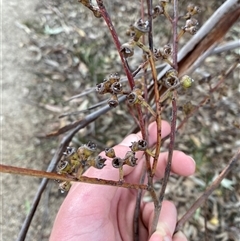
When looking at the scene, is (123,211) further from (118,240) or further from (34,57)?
(34,57)

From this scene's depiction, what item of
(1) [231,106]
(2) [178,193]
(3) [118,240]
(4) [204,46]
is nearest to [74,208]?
(3) [118,240]

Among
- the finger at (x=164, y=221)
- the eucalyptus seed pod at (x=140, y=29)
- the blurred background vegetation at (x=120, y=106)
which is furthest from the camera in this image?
the blurred background vegetation at (x=120, y=106)

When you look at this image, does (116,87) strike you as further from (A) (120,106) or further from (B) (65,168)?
(A) (120,106)

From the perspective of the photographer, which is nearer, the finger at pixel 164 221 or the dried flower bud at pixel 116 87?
the dried flower bud at pixel 116 87

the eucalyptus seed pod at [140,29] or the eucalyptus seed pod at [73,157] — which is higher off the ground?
the eucalyptus seed pod at [140,29]

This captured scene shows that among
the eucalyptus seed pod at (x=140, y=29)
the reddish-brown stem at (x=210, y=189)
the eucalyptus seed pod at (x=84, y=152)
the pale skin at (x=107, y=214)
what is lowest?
the pale skin at (x=107, y=214)

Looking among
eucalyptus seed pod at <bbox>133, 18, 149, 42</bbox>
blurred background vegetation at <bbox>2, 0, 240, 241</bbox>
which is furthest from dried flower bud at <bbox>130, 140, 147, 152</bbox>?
blurred background vegetation at <bbox>2, 0, 240, 241</bbox>

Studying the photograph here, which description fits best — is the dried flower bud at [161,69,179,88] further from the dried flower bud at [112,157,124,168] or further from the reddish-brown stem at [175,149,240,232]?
the reddish-brown stem at [175,149,240,232]

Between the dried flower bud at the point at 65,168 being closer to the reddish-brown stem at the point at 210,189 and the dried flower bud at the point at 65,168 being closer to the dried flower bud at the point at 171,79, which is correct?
the dried flower bud at the point at 171,79

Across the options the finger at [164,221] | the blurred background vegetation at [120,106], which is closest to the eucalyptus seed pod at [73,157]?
the finger at [164,221]
